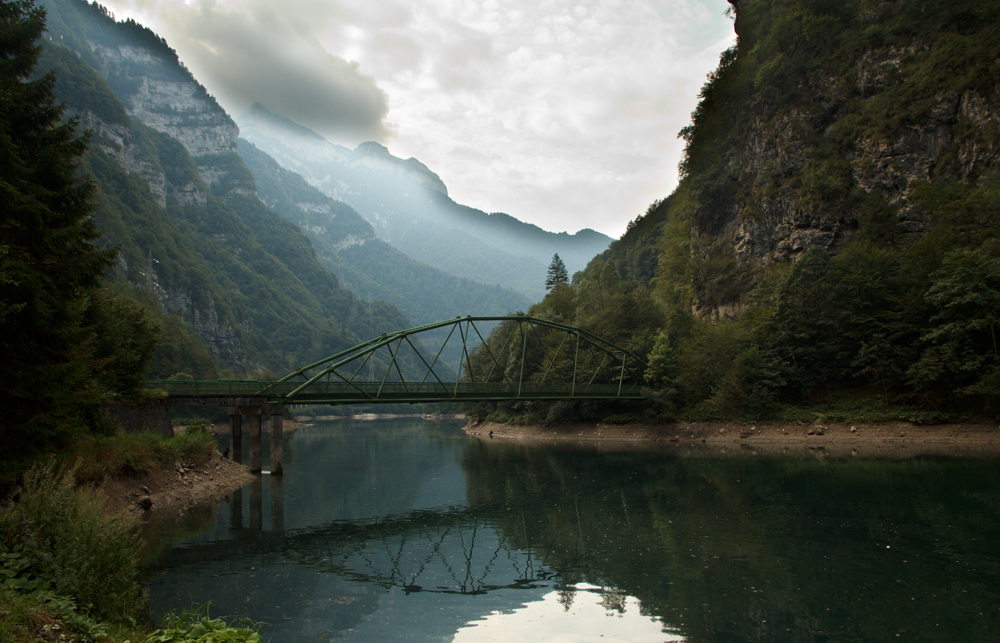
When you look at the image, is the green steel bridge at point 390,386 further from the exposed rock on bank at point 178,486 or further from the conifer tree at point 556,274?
the conifer tree at point 556,274

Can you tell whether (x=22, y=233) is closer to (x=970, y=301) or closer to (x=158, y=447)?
(x=158, y=447)

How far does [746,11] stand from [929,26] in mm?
31396

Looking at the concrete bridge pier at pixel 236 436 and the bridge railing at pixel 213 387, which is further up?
the bridge railing at pixel 213 387

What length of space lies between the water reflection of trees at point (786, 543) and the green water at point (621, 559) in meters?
0.08

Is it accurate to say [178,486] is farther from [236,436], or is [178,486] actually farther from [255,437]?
[236,436]

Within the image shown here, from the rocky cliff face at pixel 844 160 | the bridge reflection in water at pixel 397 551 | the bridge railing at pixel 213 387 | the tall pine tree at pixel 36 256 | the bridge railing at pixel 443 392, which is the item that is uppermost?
the rocky cliff face at pixel 844 160

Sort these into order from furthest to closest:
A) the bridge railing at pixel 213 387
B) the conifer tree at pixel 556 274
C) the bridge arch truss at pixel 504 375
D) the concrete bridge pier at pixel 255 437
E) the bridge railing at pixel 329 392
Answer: the conifer tree at pixel 556 274, the bridge arch truss at pixel 504 375, the concrete bridge pier at pixel 255 437, the bridge railing at pixel 329 392, the bridge railing at pixel 213 387

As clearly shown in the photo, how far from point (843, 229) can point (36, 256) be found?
6976cm

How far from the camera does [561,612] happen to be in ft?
45.5

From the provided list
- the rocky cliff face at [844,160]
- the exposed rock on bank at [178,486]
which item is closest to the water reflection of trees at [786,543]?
the exposed rock on bank at [178,486]

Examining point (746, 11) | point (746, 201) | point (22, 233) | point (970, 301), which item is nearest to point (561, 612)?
point (22, 233)

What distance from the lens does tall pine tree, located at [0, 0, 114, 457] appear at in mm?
14734

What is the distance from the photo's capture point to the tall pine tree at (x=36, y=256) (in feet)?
48.3

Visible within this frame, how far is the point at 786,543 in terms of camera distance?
18609mm
